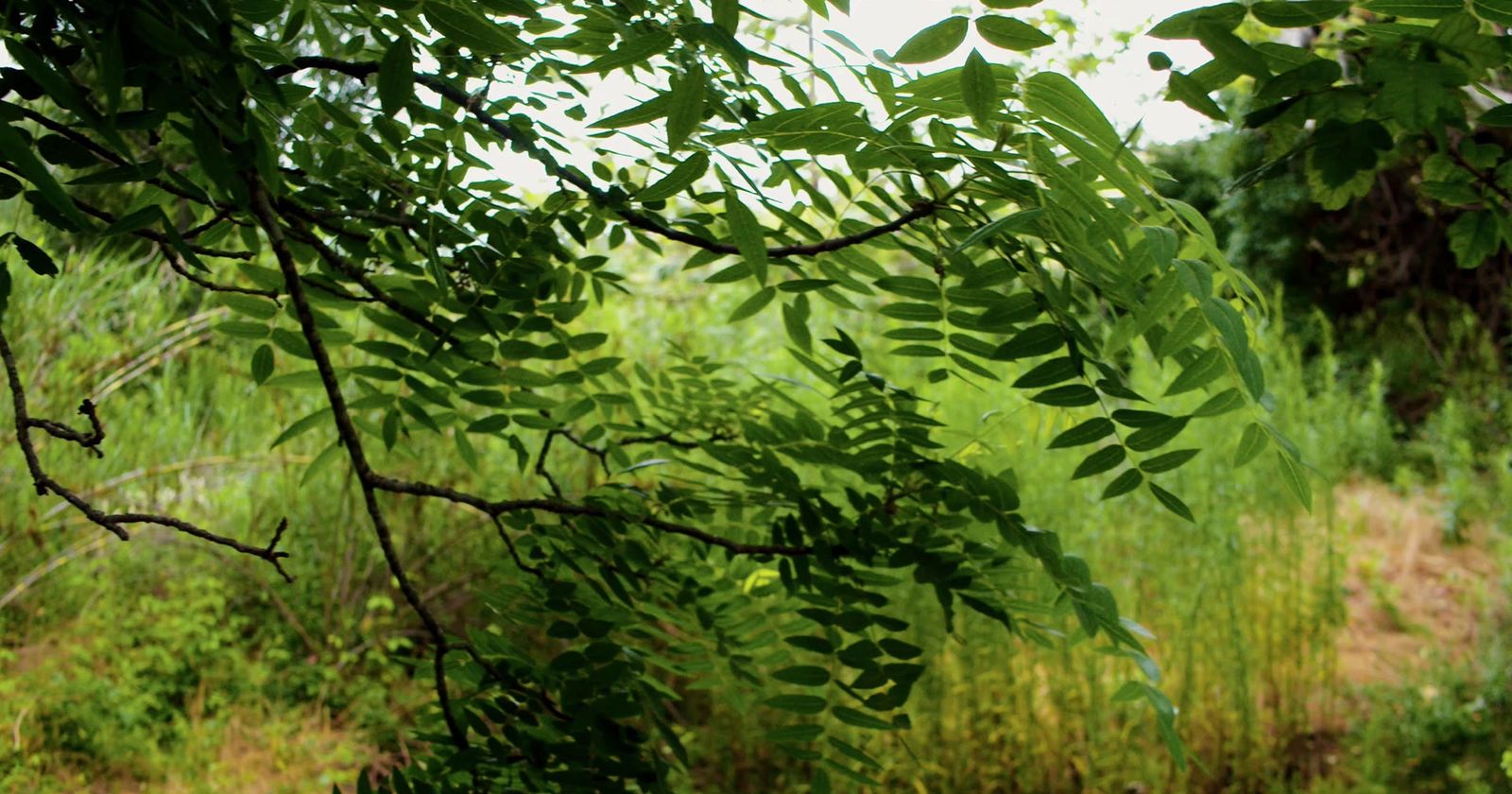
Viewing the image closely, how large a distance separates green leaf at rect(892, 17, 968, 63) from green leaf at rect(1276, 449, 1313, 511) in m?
0.29

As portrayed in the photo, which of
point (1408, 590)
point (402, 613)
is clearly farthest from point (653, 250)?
point (1408, 590)

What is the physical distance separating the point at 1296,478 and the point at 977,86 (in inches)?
11.9

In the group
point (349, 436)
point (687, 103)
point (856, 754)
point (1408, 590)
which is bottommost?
point (856, 754)

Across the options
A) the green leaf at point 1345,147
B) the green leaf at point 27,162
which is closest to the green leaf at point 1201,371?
the green leaf at point 1345,147

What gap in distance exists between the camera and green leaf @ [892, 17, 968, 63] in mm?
550

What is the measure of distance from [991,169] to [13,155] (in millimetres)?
467

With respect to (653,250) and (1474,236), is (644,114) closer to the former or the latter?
(653,250)

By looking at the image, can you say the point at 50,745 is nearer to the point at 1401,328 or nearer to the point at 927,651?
the point at 927,651

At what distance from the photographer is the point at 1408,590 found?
13.9ft

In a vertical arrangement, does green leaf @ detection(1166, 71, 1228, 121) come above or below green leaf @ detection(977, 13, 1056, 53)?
below

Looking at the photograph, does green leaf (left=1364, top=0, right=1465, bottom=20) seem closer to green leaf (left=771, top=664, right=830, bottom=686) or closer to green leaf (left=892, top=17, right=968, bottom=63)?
green leaf (left=892, top=17, right=968, bottom=63)

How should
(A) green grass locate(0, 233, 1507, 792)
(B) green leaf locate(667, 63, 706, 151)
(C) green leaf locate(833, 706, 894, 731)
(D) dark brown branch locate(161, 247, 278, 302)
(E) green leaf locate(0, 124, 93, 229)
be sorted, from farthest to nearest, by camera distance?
(A) green grass locate(0, 233, 1507, 792)
(C) green leaf locate(833, 706, 894, 731)
(D) dark brown branch locate(161, 247, 278, 302)
(B) green leaf locate(667, 63, 706, 151)
(E) green leaf locate(0, 124, 93, 229)

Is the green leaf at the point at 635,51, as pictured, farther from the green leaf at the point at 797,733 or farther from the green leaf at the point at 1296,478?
the green leaf at the point at 797,733

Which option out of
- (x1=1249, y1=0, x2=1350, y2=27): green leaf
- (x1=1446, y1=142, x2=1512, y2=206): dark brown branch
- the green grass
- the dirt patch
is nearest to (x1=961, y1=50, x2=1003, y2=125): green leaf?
(x1=1249, y1=0, x2=1350, y2=27): green leaf
